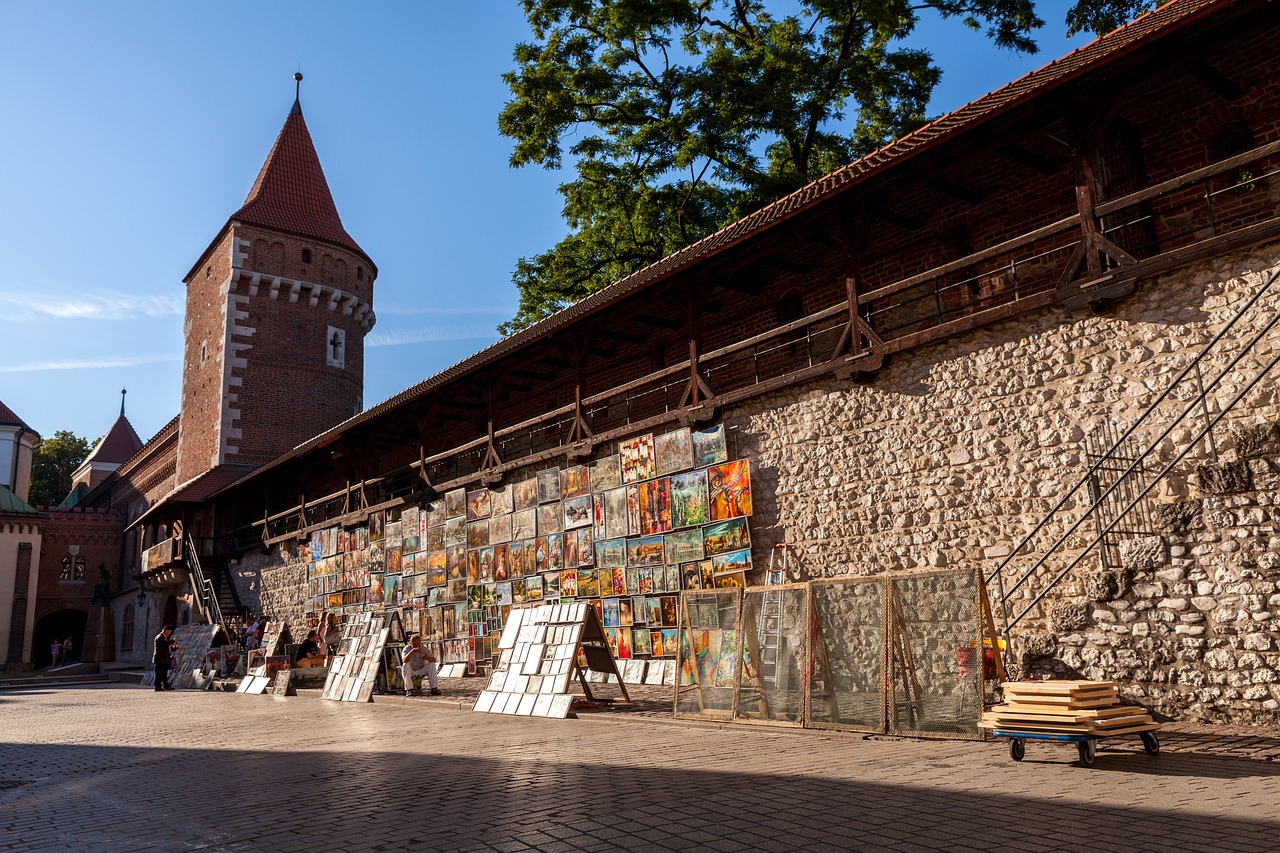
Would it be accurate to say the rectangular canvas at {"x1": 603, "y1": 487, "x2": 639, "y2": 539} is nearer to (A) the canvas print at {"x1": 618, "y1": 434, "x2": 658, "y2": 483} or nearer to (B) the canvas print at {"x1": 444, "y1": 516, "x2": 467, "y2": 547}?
(A) the canvas print at {"x1": 618, "y1": 434, "x2": 658, "y2": 483}

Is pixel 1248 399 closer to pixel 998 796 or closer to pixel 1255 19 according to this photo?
pixel 1255 19

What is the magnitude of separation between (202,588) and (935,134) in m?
26.2

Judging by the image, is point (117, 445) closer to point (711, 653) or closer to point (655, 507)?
point (655, 507)

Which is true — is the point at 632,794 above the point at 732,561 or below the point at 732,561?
below

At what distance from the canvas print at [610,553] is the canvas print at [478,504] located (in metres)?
3.71

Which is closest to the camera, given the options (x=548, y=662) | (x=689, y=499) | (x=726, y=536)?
(x=548, y=662)

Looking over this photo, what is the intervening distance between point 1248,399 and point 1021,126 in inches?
140

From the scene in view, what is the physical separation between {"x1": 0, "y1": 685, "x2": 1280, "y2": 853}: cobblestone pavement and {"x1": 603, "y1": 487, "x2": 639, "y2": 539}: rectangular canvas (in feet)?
16.7

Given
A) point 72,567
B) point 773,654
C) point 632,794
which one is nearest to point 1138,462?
point 773,654

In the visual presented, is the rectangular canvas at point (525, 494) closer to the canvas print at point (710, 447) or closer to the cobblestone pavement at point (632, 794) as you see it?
the canvas print at point (710, 447)

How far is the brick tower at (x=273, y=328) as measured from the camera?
107ft

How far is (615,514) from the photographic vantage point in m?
14.2

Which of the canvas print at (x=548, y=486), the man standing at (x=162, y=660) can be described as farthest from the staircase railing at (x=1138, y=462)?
the man standing at (x=162, y=660)

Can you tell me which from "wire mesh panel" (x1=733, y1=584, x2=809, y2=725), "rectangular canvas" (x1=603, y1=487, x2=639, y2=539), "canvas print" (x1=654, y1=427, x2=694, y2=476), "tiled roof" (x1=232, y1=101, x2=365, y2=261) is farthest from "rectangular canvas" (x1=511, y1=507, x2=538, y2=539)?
"tiled roof" (x1=232, y1=101, x2=365, y2=261)
